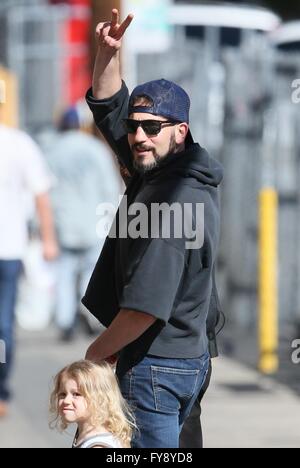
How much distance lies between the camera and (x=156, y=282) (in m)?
4.31

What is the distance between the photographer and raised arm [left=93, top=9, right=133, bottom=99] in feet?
15.3

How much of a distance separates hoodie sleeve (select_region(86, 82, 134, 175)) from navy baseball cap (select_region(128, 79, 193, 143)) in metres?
0.23

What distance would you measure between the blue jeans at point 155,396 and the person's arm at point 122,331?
116 millimetres

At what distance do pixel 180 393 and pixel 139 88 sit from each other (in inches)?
40.5

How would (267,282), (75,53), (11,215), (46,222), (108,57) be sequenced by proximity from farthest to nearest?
(75,53) → (267,282) → (46,222) → (11,215) → (108,57)

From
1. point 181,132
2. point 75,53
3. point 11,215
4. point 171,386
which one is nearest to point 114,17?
point 181,132

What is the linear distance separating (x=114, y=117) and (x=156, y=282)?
79cm

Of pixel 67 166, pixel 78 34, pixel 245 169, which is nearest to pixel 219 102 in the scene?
pixel 245 169

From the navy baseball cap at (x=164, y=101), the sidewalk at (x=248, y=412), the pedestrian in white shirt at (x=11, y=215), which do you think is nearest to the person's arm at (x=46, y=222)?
the pedestrian in white shirt at (x=11, y=215)

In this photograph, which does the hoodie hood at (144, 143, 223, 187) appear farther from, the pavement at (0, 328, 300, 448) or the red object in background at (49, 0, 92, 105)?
the red object in background at (49, 0, 92, 105)

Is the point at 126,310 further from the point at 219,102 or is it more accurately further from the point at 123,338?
the point at 219,102

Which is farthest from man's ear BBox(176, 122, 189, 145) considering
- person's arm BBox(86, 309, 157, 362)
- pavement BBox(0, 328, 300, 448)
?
pavement BBox(0, 328, 300, 448)

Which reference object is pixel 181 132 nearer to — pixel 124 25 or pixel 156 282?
pixel 124 25

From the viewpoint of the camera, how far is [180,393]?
4.54 metres
